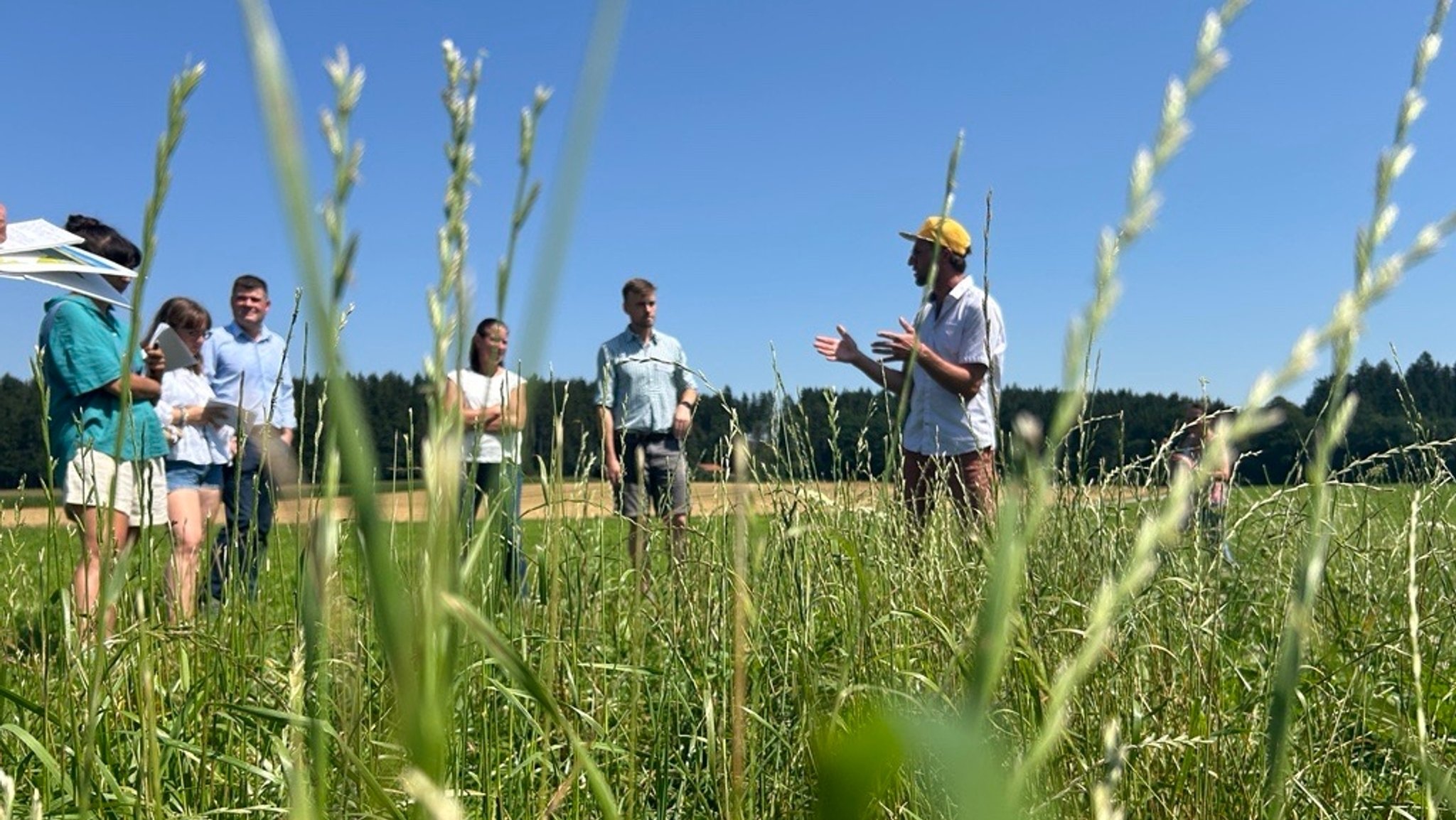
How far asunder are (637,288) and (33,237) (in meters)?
5.39

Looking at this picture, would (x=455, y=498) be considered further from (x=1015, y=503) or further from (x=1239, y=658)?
(x=1239, y=658)

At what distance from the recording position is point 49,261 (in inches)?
62.4

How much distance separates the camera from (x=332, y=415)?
1.10 ft

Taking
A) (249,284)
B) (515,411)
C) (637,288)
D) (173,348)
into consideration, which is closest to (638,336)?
(637,288)

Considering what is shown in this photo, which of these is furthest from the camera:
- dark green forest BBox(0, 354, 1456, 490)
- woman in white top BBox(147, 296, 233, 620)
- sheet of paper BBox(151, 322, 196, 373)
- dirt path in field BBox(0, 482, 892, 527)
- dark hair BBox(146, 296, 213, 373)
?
dark hair BBox(146, 296, 213, 373)

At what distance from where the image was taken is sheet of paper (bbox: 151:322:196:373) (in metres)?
3.69

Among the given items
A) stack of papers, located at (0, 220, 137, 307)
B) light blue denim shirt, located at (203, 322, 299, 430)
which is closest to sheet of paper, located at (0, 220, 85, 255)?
stack of papers, located at (0, 220, 137, 307)

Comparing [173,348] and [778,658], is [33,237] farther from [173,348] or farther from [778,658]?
[173,348]

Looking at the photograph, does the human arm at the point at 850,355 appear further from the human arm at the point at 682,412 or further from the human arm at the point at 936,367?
the human arm at the point at 682,412

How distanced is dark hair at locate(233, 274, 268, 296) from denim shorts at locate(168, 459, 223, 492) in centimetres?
132

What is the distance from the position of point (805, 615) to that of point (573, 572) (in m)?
1.00

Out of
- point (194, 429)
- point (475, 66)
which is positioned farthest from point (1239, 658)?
point (194, 429)

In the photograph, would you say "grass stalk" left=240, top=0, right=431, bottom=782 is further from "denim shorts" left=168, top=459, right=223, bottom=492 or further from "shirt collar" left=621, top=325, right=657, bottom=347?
"shirt collar" left=621, top=325, right=657, bottom=347

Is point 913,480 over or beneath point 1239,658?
over
